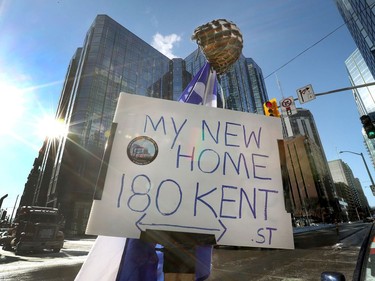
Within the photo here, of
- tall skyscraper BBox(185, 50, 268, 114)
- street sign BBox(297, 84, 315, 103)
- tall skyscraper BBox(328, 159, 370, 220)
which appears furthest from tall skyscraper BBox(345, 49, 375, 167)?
street sign BBox(297, 84, 315, 103)

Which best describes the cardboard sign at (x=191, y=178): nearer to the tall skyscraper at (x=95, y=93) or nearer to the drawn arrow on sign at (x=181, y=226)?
the drawn arrow on sign at (x=181, y=226)

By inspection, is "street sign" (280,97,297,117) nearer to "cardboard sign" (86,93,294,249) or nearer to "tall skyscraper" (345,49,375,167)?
"cardboard sign" (86,93,294,249)

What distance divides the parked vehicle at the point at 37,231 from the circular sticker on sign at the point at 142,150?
1278cm

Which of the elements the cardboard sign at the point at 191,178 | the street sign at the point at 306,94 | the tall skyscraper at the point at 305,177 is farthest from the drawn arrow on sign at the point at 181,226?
the tall skyscraper at the point at 305,177

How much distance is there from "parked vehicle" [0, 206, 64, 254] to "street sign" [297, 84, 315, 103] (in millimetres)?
13389

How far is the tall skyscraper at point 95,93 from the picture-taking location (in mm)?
35688

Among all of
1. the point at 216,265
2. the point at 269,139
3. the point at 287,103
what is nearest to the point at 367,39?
the point at 287,103

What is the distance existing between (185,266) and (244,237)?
0.99ft

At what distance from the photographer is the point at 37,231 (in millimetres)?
10625

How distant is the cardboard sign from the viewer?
0.96m

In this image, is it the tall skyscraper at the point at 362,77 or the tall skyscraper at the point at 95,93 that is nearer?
the tall skyscraper at the point at 95,93

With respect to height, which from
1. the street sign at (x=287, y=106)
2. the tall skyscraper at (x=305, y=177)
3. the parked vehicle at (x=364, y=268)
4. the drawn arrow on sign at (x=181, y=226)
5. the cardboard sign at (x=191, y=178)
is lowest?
the parked vehicle at (x=364, y=268)

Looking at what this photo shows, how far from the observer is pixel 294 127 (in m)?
129

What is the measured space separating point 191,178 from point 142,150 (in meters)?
0.28
